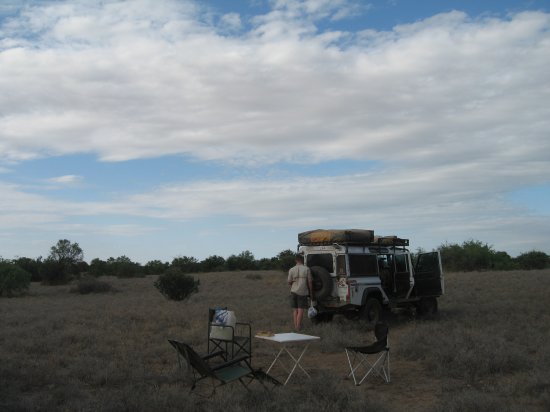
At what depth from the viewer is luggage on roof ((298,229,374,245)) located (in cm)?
1258

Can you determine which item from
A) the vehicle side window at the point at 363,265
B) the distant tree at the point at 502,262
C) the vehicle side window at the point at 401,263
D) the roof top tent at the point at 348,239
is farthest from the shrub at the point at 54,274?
the distant tree at the point at 502,262

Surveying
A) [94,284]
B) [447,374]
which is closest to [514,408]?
[447,374]

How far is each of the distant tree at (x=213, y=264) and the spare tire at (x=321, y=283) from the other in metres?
42.9

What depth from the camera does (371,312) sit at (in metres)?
12.9

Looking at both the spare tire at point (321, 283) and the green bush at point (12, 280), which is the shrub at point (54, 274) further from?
the spare tire at point (321, 283)

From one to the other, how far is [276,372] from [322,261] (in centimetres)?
462

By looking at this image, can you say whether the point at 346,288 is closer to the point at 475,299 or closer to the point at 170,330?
the point at 170,330

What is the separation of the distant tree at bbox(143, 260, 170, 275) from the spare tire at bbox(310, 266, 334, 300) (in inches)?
1737

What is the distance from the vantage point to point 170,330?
12242 mm

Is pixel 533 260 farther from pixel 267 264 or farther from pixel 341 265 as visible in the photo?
Answer: pixel 341 265

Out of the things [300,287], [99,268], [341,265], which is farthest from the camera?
[99,268]

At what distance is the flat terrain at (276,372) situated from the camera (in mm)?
6359

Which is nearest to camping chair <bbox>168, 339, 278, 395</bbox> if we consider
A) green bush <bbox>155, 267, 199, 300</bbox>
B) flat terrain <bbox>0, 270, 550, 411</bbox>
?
flat terrain <bbox>0, 270, 550, 411</bbox>

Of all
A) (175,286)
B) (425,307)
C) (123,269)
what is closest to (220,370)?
(425,307)
